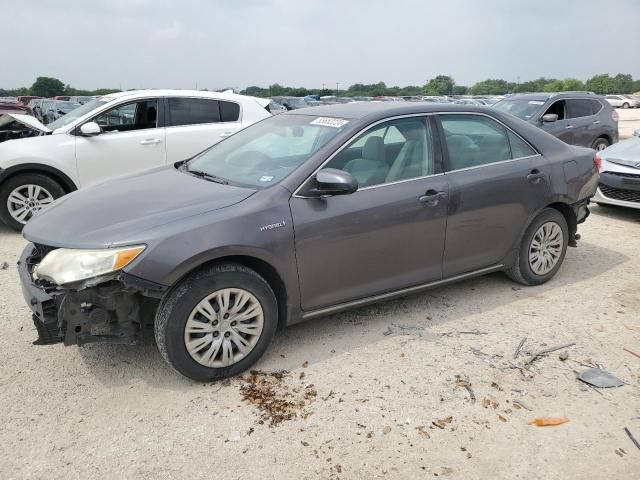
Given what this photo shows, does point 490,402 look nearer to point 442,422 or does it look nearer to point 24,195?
point 442,422

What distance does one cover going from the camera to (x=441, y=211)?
4.02 m

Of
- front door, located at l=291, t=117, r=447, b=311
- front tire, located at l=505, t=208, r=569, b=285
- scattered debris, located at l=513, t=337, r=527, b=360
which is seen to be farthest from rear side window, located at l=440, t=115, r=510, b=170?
scattered debris, located at l=513, t=337, r=527, b=360

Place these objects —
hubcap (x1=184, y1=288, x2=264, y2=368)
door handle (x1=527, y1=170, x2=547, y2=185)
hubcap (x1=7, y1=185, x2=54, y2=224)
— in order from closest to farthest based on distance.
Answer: hubcap (x1=184, y1=288, x2=264, y2=368), door handle (x1=527, y1=170, x2=547, y2=185), hubcap (x1=7, y1=185, x2=54, y2=224)

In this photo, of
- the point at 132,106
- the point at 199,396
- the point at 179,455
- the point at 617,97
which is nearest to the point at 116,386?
the point at 199,396

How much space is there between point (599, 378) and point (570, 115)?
899 centimetres

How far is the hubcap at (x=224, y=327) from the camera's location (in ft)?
10.4

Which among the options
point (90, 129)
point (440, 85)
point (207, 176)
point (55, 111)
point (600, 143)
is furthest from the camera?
point (440, 85)

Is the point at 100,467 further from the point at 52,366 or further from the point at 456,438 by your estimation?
the point at 456,438

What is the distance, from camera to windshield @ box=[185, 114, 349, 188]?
3723 millimetres

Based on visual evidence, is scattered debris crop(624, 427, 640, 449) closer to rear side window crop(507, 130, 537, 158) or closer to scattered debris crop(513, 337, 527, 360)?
scattered debris crop(513, 337, 527, 360)

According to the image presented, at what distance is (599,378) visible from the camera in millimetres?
3418

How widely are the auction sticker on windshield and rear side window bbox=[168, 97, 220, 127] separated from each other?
150 inches

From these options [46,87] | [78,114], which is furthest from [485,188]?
[46,87]

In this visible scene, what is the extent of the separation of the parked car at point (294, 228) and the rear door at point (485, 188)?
13mm
